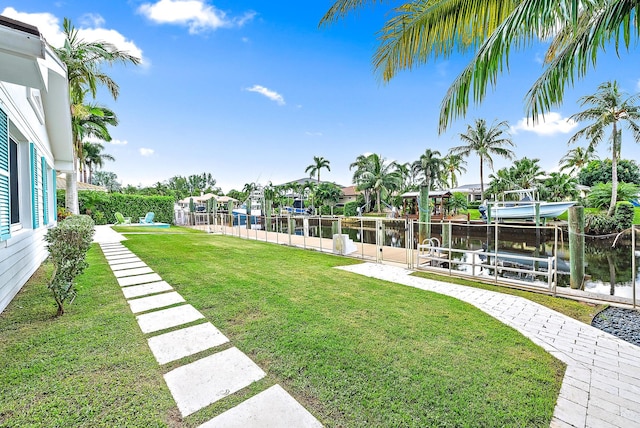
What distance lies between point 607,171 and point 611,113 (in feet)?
79.3

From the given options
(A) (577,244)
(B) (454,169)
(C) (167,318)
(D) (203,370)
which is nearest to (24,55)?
(C) (167,318)

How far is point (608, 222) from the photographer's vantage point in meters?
16.4

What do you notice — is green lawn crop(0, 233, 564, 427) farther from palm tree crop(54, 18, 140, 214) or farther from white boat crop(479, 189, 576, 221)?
white boat crop(479, 189, 576, 221)

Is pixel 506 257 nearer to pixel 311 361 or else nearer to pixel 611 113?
pixel 311 361

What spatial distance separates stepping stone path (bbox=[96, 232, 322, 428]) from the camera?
1.87 m

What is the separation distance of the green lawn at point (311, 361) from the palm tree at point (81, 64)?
8417 mm

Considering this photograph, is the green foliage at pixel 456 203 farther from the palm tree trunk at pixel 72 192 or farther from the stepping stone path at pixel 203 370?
the stepping stone path at pixel 203 370

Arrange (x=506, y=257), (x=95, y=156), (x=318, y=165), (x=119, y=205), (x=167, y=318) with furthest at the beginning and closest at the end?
(x=318, y=165) → (x=95, y=156) → (x=119, y=205) → (x=506, y=257) → (x=167, y=318)

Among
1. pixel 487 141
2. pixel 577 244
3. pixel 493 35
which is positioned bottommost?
pixel 577 244

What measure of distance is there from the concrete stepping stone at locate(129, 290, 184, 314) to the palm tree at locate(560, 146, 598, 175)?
47272 millimetres

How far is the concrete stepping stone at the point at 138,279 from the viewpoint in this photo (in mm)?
4941

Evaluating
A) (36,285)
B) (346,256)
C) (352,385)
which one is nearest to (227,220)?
(346,256)

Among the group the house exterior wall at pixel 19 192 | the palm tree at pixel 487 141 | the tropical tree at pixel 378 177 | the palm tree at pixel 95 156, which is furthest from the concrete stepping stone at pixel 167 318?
the palm tree at pixel 95 156

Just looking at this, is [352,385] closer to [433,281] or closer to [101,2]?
[433,281]
